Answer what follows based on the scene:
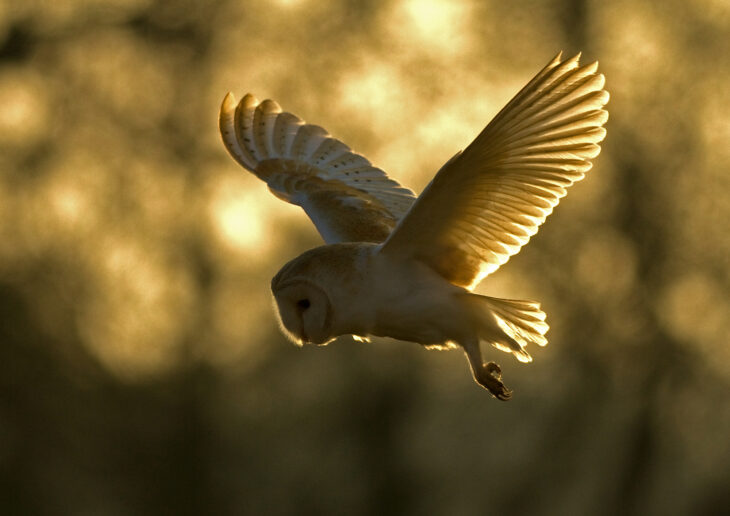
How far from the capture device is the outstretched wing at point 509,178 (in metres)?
3.04

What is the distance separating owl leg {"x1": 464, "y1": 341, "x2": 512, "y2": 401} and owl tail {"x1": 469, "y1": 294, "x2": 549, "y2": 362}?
0.05m

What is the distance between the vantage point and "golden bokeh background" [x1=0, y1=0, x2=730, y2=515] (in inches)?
376

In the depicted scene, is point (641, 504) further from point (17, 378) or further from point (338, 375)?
point (17, 378)

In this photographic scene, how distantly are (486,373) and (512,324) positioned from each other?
0.17 meters

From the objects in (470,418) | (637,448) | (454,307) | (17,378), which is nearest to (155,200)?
(17,378)

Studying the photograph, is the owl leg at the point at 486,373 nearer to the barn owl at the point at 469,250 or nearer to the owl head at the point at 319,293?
the barn owl at the point at 469,250

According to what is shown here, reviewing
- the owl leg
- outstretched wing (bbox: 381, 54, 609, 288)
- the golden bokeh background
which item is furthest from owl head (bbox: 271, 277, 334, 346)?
the golden bokeh background

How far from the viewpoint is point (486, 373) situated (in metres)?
3.26

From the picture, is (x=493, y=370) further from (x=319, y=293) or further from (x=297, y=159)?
(x=297, y=159)

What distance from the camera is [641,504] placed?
9.77 m

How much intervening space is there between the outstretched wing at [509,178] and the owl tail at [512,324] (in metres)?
0.11

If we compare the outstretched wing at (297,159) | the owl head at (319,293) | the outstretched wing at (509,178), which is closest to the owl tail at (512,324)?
the outstretched wing at (509,178)

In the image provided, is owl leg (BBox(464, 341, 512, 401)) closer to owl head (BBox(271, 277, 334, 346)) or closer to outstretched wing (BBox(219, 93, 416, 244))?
owl head (BBox(271, 277, 334, 346))

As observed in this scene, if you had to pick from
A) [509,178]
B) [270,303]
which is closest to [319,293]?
[509,178]
